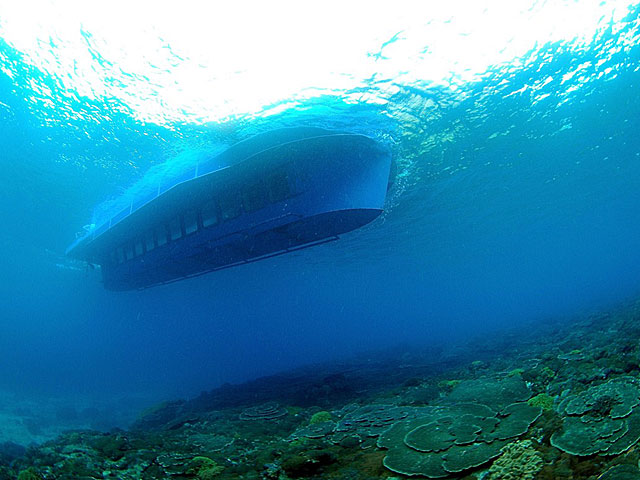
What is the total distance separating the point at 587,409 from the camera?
17.8 ft

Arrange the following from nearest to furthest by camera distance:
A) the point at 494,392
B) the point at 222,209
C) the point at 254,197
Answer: the point at 494,392
the point at 254,197
the point at 222,209

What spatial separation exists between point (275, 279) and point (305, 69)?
173 feet

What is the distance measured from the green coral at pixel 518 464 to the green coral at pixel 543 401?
187cm

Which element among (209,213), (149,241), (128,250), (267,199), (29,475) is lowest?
(29,475)

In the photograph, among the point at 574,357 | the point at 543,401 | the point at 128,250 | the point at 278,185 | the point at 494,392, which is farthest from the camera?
the point at 128,250

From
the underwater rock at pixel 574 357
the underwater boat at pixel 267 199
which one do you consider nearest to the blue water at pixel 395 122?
the underwater boat at pixel 267 199

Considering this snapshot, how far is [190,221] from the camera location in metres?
18.5

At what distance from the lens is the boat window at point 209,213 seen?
17.4 m

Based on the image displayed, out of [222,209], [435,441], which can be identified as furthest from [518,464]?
[222,209]

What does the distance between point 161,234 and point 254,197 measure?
767cm

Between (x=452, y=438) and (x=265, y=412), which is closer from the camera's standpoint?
(x=452, y=438)

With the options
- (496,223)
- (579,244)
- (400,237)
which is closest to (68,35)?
(400,237)

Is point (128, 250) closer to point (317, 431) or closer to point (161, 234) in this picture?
point (161, 234)

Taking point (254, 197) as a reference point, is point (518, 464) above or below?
below
